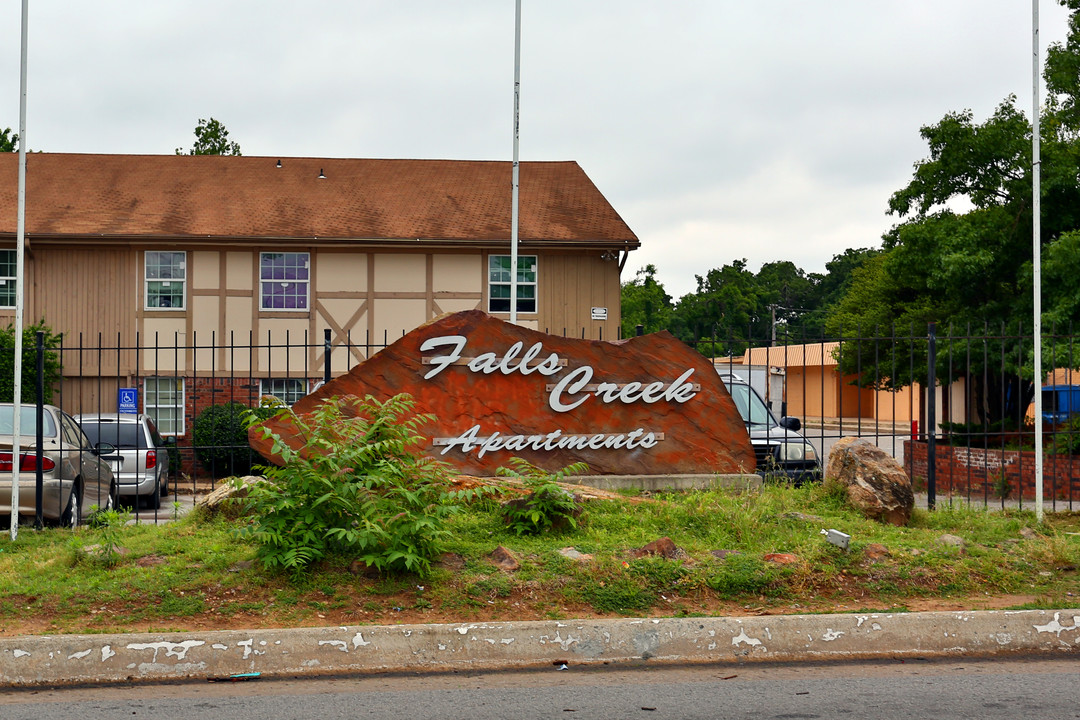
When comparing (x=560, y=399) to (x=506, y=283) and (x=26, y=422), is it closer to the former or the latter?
(x=26, y=422)

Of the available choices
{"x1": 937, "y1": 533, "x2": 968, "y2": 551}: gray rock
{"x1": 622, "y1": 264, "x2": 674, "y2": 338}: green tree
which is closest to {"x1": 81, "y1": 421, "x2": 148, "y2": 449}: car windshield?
{"x1": 937, "y1": 533, "x2": 968, "y2": 551}: gray rock

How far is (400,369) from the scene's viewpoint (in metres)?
10.5

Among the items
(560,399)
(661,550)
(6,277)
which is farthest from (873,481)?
(6,277)

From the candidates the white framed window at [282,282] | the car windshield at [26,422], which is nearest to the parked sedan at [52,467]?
the car windshield at [26,422]

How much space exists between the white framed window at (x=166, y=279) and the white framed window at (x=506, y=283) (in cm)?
666

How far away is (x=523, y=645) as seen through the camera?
22.0ft

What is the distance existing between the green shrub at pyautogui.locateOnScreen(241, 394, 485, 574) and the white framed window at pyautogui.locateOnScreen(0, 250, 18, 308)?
1788 centimetres

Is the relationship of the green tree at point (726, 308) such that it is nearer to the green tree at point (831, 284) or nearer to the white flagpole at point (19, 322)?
the green tree at point (831, 284)

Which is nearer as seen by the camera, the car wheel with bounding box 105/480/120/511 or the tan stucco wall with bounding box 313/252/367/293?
the car wheel with bounding box 105/480/120/511

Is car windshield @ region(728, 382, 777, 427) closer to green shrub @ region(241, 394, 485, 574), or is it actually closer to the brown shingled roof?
the brown shingled roof

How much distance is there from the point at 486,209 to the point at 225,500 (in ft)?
51.1

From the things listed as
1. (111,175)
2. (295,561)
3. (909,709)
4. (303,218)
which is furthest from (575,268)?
(909,709)

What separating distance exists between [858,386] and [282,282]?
13581 mm

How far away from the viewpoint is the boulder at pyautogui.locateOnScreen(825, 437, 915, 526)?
990 cm
